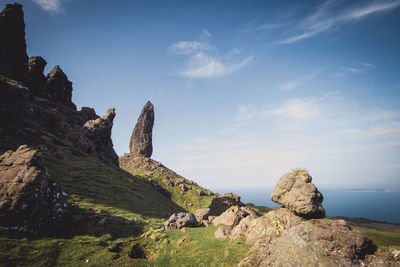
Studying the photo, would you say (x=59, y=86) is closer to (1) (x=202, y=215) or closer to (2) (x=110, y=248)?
(1) (x=202, y=215)

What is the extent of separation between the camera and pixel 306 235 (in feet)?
58.6

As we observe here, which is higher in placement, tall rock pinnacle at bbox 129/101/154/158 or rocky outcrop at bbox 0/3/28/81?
rocky outcrop at bbox 0/3/28/81

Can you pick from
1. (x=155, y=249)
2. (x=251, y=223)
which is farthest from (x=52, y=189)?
(x=251, y=223)

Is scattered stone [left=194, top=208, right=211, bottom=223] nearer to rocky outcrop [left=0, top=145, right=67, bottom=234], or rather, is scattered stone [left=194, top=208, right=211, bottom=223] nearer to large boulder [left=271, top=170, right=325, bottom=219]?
large boulder [left=271, top=170, right=325, bottom=219]

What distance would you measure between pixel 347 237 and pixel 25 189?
3848cm

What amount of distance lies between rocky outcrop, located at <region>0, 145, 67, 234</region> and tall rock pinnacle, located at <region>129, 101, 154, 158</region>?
126895 millimetres

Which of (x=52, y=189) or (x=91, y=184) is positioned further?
(x=91, y=184)

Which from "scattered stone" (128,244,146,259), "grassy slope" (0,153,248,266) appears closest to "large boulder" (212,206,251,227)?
"grassy slope" (0,153,248,266)

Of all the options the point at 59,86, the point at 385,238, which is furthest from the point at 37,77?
the point at 385,238

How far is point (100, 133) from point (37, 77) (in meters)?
51.0

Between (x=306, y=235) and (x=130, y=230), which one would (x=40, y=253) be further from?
(x=306, y=235)

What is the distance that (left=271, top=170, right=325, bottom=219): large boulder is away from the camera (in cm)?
2402

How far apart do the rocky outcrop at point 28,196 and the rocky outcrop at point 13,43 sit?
88.5 m

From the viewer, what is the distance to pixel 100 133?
88500 mm
